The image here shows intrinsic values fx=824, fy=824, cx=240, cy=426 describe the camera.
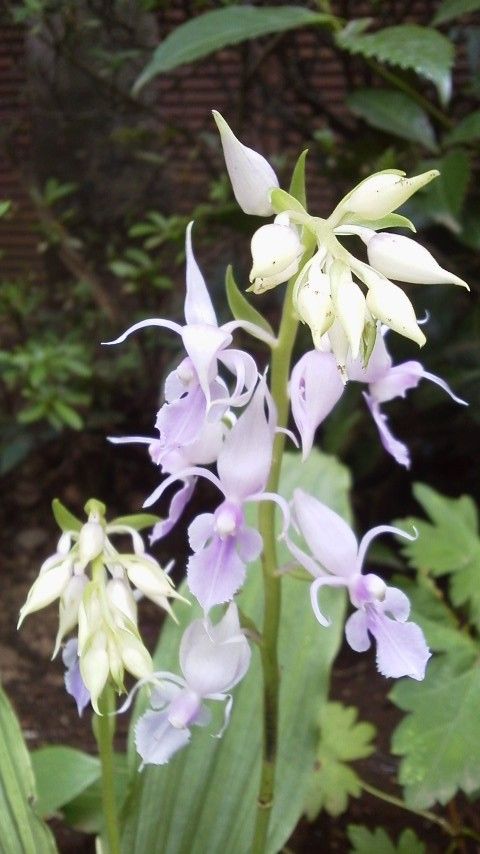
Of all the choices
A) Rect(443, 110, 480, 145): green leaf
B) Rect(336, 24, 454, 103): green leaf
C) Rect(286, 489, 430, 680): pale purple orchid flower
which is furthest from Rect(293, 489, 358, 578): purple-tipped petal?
Rect(443, 110, 480, 145): green leaf

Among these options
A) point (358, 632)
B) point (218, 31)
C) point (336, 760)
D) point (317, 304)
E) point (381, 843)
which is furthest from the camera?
point (218, 31)

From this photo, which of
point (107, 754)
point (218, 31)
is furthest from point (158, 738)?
point (218, 31)

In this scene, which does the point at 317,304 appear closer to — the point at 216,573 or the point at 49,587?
the point at 216,573

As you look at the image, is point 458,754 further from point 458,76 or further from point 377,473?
point 458,76

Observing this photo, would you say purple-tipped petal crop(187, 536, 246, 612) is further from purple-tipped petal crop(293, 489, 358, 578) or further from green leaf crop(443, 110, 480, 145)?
green leaf crop(443, 110, 480, 145)

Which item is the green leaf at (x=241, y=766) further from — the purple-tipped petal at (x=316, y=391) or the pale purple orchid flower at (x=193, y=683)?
the purple-tipped petal at (x=316, y=391)

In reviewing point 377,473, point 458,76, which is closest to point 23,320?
point 377,473

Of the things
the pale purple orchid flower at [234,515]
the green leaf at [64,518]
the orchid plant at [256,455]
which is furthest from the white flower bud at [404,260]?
the green leaf at [64,518]

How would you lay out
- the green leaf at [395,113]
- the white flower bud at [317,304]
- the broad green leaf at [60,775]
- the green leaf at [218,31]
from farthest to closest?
1. the green leaf at [395,113]
2. the green leaf at [218,31]
3. the broad green leaf at [60,775]
4. the white flower bud at [317,304]
